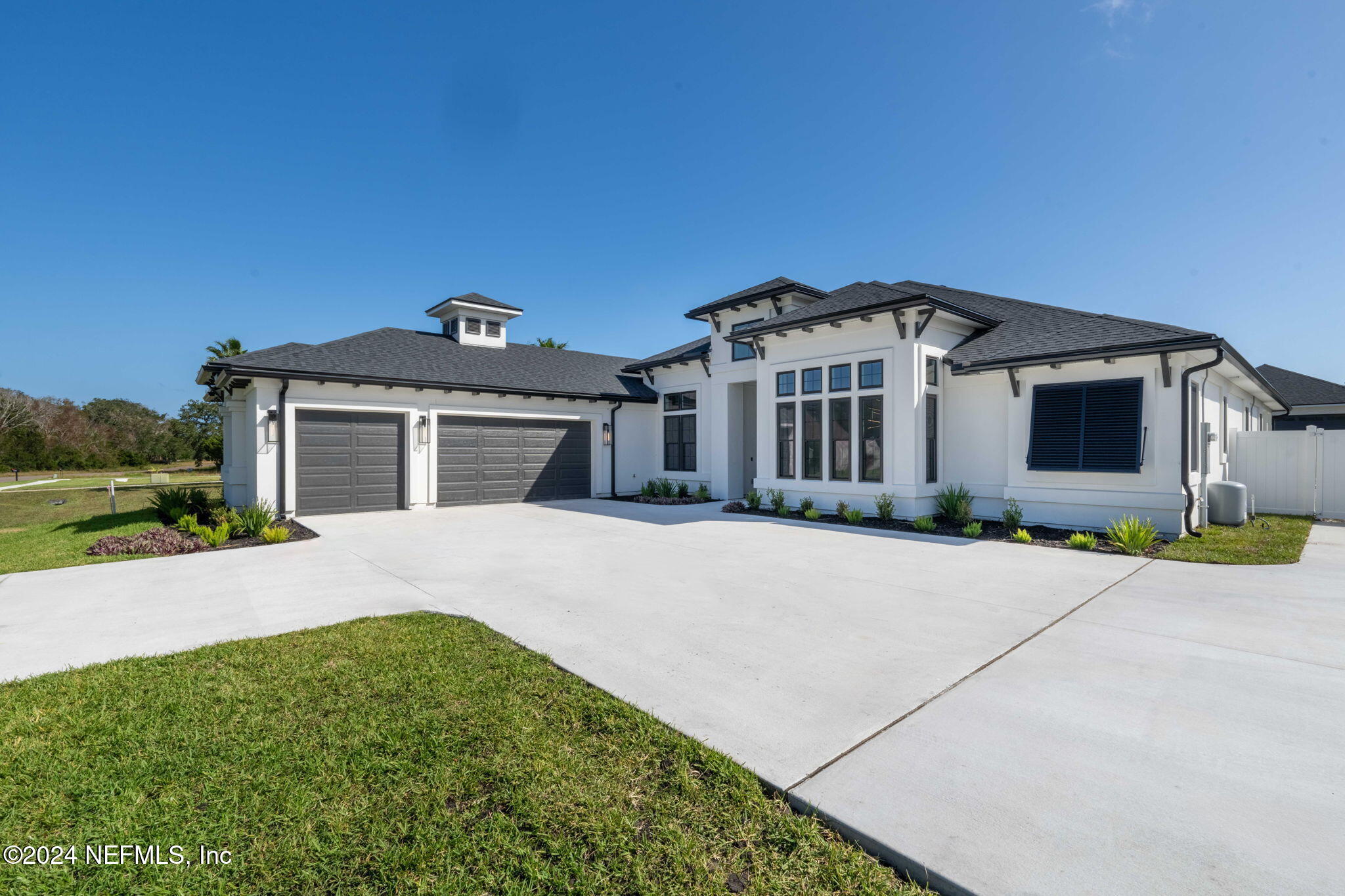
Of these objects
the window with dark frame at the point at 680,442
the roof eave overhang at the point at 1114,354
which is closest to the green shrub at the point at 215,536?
the window with dark frame at the point at 680,442

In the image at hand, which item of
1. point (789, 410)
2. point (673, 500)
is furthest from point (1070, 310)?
point (673, 500)

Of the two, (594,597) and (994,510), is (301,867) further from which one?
(994,510)

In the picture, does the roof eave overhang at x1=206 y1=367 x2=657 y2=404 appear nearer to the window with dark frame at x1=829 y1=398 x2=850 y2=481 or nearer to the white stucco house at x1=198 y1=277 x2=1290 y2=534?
the white stucco house at x1=198 y1=277 x2=1290 y2=534

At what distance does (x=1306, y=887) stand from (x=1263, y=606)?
180 inches

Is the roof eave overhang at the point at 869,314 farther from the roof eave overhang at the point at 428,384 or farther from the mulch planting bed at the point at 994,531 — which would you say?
the roof eave overhang at the point at 428,384

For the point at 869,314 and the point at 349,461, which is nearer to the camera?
the point at 869,314

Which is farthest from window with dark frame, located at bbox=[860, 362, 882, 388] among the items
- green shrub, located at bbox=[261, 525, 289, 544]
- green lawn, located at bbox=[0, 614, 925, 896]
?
green shrub, located at bbox=[261, 525, 289, 544]

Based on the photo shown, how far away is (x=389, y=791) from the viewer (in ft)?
7.55

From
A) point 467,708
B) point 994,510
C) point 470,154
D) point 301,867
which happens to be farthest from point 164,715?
point 470,154

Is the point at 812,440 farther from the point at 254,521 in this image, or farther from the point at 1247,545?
the point at 254,521

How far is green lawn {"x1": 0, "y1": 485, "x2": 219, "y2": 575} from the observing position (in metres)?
7.38

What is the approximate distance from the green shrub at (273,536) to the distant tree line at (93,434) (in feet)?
95.3

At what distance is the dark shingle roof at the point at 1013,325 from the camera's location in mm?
8844

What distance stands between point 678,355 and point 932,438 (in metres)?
7.71
